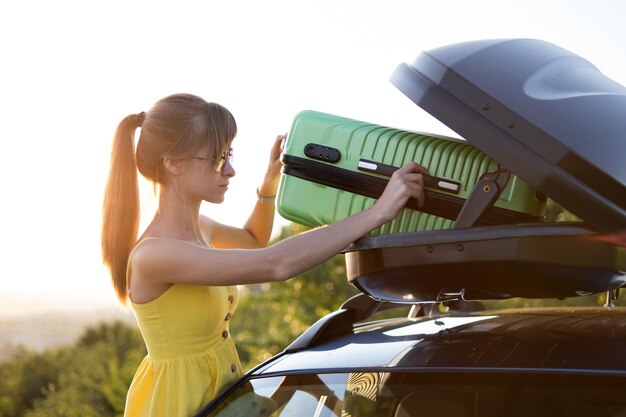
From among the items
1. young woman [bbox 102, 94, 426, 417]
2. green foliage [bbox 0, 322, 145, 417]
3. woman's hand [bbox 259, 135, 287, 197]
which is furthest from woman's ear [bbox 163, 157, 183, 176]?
green foliage [bbox 0, 322, 145, 417]

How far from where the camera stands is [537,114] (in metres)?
2.31

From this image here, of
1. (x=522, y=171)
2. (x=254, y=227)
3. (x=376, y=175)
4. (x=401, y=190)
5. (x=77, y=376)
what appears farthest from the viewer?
(x=77, y=376)

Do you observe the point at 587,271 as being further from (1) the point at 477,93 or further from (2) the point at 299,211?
(2) the point at 299,211

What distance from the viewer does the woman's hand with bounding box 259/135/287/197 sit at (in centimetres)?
314

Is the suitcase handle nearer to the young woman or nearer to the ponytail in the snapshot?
the young woman

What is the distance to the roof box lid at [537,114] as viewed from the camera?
222cm

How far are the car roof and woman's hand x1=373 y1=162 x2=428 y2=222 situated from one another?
34 centimetres

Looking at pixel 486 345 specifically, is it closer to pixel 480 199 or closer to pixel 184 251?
pixel 480 199

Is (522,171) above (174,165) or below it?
above

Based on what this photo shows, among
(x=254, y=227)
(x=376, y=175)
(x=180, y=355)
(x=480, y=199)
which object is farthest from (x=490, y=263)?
(x=254, y=227)

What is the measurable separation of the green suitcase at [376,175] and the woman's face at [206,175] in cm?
17

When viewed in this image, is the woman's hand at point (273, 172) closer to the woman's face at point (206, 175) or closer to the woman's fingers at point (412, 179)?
the woman's face at point (206, 175)

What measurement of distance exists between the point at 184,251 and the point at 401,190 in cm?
57

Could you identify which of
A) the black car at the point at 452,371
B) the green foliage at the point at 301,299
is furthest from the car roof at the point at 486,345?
the green foliage at the point at 301,299
